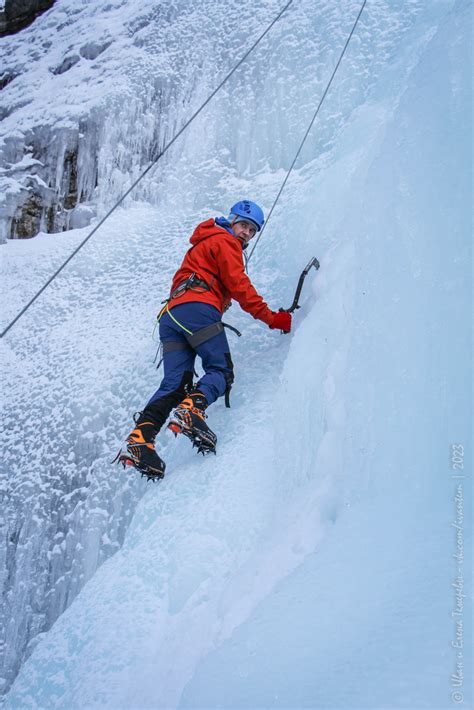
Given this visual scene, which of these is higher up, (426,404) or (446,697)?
(426,404)

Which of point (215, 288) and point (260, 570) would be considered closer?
point (260, 570)

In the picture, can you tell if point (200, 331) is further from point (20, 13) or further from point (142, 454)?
point (20, 13)

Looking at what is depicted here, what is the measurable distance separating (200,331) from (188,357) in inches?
5.0

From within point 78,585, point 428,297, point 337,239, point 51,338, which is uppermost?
point 428,297

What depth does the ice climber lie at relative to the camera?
2064 mm

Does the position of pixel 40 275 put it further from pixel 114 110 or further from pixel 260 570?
pixel 260 570

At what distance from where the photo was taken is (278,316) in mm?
2441

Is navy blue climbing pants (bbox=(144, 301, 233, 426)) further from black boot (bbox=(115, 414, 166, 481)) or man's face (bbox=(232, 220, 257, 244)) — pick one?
man's face (bbox=(232, 220, 257, 244))

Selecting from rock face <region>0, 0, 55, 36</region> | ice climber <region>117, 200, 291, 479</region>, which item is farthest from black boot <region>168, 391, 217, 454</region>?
rock face <region>0, 0, 55, 36</region>

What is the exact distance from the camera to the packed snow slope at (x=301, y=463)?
1338mm

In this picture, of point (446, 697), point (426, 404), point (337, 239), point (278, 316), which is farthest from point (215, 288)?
point (446, 697)

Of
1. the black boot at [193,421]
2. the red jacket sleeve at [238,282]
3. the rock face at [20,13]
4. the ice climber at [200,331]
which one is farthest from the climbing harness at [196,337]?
the rock face at [20,13]

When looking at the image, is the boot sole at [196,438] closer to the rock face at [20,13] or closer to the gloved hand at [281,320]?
the gloved hand at [281,320]

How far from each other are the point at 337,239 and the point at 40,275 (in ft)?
6.91
